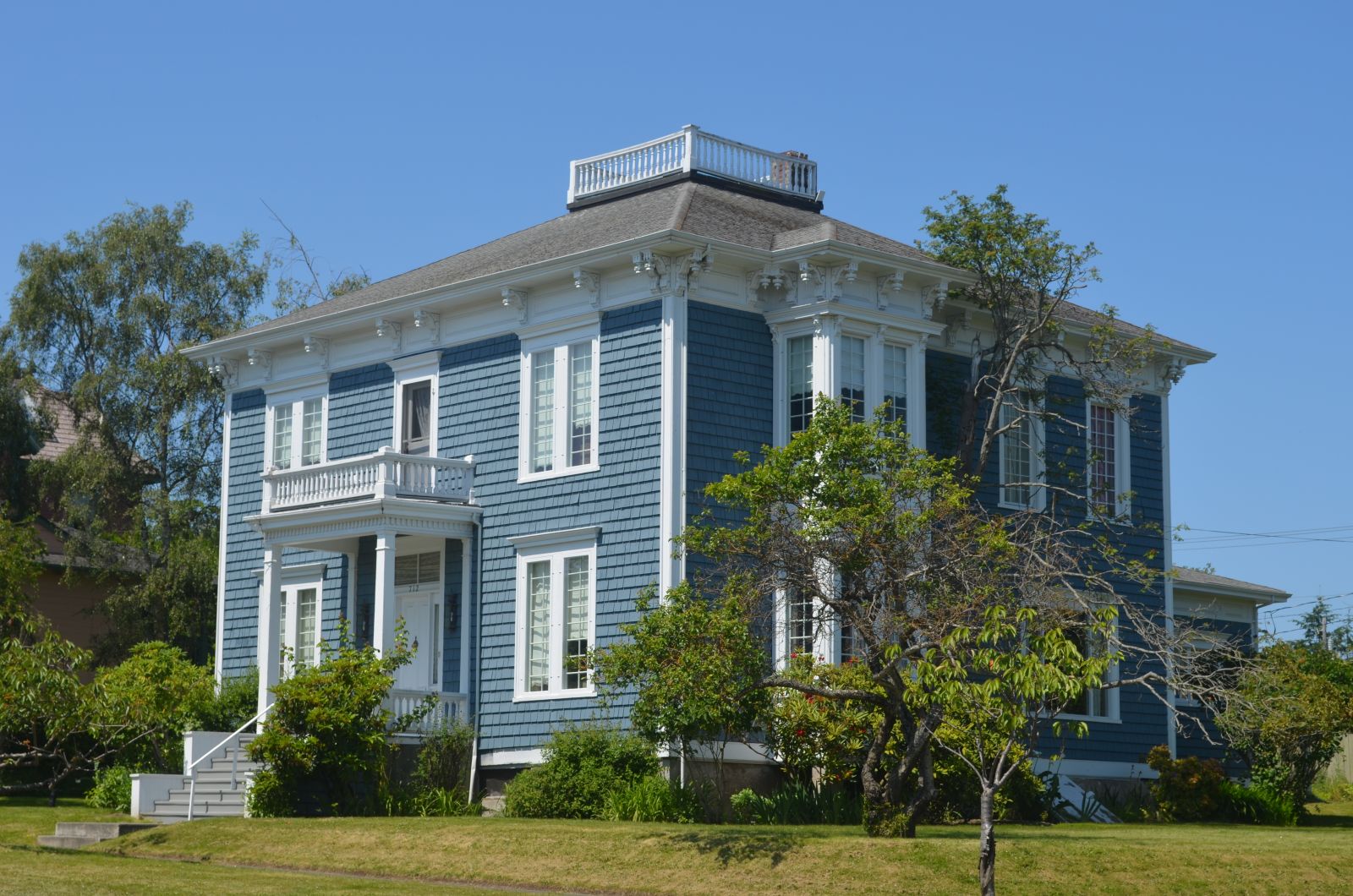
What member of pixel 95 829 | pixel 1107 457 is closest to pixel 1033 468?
pixel 1107 457

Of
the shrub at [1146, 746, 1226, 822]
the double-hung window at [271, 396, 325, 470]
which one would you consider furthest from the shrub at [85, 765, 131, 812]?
the shrub at [1146, 746, 1226, 822]

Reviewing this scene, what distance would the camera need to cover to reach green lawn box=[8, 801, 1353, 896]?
18.3 meters

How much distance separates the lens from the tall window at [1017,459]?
30219 mm

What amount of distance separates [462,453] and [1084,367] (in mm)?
10347

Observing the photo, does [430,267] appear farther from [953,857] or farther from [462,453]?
[953,857]

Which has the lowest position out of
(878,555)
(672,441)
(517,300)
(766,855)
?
(766,855)

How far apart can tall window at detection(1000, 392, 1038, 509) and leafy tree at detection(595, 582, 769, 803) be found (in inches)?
404

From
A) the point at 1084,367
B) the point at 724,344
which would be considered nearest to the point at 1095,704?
the point at 1084,367

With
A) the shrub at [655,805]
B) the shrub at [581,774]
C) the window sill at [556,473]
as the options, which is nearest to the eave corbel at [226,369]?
the window sill at [556,473]

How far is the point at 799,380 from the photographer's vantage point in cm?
2736

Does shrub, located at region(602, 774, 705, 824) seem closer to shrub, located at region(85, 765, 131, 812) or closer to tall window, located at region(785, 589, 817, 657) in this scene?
tall window, located at region(785, 589, 817, 657)

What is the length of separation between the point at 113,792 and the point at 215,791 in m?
3.16

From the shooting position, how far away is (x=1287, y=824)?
29.2 m

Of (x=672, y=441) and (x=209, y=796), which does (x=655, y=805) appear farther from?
(x=209, y=796)
